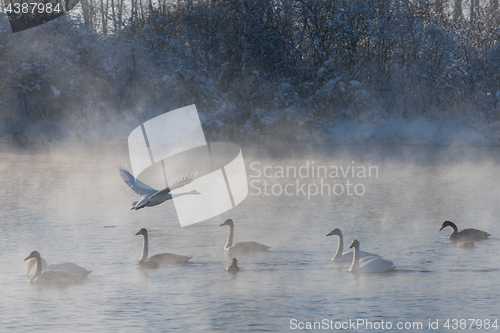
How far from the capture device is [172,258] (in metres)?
14.6

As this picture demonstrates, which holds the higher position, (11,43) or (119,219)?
(11,43)

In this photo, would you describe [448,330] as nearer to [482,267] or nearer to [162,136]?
[482,267]

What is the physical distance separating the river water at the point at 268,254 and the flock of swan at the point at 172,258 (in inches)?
7.7

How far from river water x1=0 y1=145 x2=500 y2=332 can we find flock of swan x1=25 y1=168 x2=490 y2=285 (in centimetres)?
20

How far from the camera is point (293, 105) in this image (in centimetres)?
4469

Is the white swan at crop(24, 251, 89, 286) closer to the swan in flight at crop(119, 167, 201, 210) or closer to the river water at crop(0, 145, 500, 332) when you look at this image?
the river water at crop(0, 145, 500, 332)

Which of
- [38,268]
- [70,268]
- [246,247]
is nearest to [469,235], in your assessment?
[246,247]

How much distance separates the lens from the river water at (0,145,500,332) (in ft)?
36.7

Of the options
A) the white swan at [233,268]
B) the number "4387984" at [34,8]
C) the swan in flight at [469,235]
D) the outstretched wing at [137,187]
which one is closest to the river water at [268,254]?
the white swan at [233,268]

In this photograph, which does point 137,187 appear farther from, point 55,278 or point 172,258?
point 55,278

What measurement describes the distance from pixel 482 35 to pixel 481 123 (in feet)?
22.0

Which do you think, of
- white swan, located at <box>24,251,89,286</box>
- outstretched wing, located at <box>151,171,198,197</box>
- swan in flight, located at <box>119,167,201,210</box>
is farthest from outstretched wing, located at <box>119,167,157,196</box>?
white swan, located at <box>24,251,89,286</box>

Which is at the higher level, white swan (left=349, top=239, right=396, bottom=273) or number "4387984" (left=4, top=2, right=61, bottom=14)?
number "4387984" (left=4, top=2, right=61, bottom=14)

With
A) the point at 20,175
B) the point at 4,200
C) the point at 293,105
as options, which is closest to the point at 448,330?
the point at 4,200
